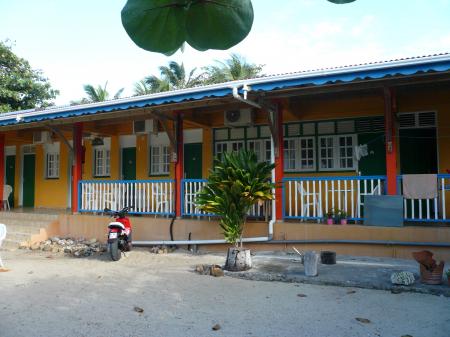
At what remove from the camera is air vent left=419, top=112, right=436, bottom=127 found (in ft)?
28.8

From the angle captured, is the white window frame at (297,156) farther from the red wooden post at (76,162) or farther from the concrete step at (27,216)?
the concrete step at (27,216)

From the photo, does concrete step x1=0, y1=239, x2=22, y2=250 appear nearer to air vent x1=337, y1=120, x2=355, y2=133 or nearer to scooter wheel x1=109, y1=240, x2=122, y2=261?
scooter wheel x1=109, y1=240, x2=122, y2=261

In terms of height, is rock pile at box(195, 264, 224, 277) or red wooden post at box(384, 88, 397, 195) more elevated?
red wooden post at box(384, 88, 397, 195)

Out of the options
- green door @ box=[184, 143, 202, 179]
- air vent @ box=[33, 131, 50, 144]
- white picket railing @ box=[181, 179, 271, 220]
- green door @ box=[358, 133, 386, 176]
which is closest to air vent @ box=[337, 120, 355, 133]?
green door @ box=[358, 133, 386, 176]

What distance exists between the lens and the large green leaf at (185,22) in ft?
3.20

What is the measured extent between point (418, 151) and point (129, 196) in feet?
22.0

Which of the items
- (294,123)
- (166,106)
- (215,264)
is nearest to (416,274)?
(215,264)

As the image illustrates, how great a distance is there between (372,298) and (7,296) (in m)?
4.84

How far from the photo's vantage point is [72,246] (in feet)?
32.3

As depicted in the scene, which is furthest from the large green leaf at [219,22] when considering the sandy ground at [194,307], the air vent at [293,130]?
the air vent at [293,130]

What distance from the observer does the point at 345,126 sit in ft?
31.3

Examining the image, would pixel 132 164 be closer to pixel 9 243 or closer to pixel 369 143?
pixel 9 243

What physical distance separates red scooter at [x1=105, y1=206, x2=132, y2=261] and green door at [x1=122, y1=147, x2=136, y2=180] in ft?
12.6

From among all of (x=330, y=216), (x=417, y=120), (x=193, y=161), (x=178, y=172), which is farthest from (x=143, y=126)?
(x=417, y=120)
